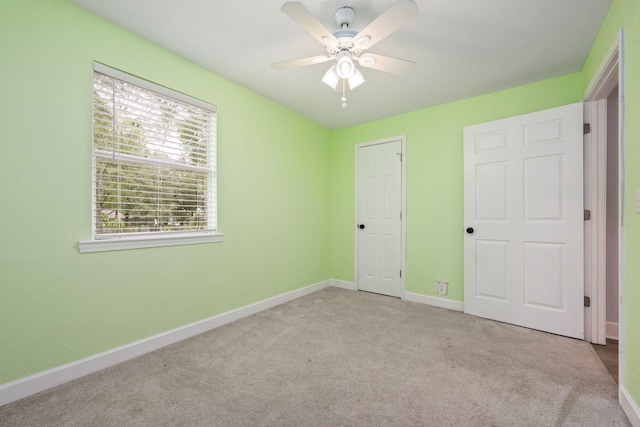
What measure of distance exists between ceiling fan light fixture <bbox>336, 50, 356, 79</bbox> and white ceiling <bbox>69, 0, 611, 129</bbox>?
0.29m

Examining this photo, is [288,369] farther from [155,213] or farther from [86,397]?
[155,213]

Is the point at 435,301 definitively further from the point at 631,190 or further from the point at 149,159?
the point at 149,159

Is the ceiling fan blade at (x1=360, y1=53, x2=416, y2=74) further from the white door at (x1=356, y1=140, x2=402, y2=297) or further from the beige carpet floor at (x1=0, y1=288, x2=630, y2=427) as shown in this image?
the beige carpet floor at (x1=0, y1=288, x2=630, y2=427)

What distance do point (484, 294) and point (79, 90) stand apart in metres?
3.86

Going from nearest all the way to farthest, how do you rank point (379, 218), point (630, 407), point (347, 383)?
1. point (630, 407)
2. point (347, 383)
3. point (379, 218)

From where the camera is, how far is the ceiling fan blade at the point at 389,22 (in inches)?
52.1

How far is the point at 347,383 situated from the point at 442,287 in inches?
76.9

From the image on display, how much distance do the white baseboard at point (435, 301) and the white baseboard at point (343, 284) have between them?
0.76 m

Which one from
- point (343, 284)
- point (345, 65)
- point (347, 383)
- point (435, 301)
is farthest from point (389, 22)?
point (343, 284)

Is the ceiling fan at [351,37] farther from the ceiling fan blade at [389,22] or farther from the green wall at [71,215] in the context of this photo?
the green wall at [71,215]

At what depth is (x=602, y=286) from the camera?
224cm

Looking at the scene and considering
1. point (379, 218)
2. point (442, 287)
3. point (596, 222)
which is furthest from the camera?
point (379, 218)

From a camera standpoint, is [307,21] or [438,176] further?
[438,176]

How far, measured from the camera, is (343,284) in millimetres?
4008
